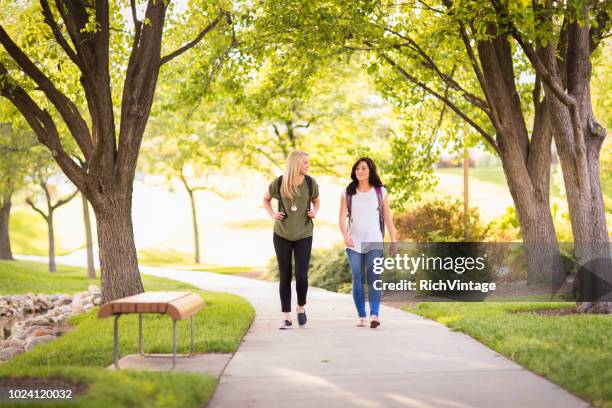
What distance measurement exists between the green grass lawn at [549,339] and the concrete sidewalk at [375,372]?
0.17 metres

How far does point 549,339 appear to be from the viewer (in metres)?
8.36

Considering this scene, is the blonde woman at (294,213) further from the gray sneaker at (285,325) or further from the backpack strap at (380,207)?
the backpack strap at (380,207)

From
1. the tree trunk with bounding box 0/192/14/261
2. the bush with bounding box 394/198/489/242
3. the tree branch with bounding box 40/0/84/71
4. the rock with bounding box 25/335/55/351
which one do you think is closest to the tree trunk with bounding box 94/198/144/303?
the rock with bounding box 25/335/55/351

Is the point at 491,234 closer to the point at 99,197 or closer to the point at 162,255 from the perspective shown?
the point at 99,197

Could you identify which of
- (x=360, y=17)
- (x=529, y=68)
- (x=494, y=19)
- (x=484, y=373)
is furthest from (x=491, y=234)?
(x=484, y=373)

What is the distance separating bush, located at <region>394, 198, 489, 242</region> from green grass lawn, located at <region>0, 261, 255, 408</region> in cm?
801

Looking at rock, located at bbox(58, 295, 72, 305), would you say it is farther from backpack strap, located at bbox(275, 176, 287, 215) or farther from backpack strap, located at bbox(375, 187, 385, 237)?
backpack strap, located at bbox(375, 187, 385, 237)

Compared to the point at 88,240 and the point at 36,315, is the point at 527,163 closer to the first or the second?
the point at 36,315

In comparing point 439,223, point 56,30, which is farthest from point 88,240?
point 56,30

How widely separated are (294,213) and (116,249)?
413cm

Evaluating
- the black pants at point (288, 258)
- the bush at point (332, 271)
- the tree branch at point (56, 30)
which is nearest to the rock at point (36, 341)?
the black pants at point (288, 258)

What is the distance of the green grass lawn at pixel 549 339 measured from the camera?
20.8ft

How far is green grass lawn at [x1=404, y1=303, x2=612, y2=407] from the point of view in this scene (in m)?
6.33

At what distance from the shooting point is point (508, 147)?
14.9m
